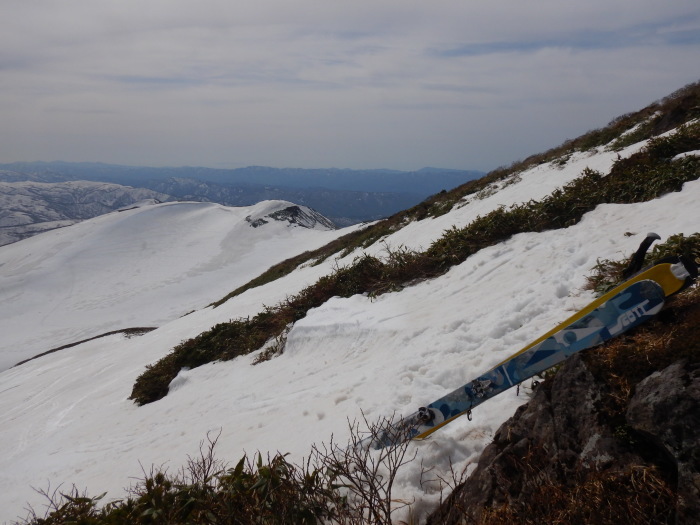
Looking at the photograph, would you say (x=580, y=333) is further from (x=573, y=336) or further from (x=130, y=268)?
(x=130, y=268)

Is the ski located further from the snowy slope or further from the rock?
the snowy slope

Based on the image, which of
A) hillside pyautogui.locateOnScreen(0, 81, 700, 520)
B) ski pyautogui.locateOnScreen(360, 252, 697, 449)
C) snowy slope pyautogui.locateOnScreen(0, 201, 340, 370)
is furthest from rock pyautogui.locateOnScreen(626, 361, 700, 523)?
snowy slope pyautogui.locateOnScreen(0, 201, 340, 370)

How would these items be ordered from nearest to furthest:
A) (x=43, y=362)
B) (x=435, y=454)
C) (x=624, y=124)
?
(x=435, y=454)
(x=624, y=124)
(x=43, y=362)

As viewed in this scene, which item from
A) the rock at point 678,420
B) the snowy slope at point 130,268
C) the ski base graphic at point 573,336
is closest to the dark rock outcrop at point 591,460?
the rock at point 678,420

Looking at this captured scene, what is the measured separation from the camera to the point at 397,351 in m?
6.88

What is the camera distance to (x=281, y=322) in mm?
11523

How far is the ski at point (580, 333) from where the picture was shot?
3473 millimetres

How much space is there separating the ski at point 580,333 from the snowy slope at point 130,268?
39367mm

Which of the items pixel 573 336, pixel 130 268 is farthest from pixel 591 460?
pixel 130 268

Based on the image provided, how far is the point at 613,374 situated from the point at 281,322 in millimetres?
9231

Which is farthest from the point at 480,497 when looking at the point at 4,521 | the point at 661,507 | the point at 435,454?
the point at 4,521

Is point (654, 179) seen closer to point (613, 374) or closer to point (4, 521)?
point (613, 374)

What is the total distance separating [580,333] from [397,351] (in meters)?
3.50

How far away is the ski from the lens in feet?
11.4
